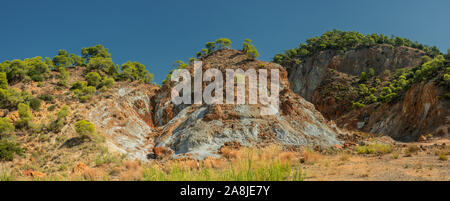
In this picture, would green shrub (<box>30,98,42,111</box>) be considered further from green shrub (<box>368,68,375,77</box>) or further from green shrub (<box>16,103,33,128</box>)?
green shrub (<box>368,68,375,77</box>)

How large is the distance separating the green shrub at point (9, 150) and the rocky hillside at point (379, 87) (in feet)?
119

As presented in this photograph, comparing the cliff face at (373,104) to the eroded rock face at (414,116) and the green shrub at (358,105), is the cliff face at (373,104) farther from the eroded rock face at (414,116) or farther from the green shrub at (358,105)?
the green shrub at (358,105)

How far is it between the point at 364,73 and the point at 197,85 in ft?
147

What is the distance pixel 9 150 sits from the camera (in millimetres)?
16109

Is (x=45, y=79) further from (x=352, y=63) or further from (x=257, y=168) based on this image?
(x=352, y=63)

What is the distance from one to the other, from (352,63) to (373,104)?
74.2 feet

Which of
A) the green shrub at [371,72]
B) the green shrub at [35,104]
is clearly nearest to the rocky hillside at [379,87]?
the green shrub at [371,72]

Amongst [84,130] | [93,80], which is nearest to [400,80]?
[84,130]
